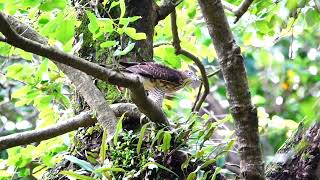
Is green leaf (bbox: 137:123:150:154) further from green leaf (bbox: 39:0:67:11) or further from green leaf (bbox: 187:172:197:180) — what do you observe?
green leaf (bbox: 39:0:67:11)

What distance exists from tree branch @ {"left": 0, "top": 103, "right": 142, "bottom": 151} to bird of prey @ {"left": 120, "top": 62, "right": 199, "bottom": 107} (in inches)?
4.5

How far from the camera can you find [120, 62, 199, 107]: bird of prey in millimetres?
1853

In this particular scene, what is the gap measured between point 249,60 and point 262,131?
1235 millimetres

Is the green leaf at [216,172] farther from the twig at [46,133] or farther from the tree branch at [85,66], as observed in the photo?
the twig at [46,133]

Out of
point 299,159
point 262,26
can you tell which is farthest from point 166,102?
point 299,159

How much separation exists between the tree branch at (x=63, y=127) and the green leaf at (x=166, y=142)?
8.6 inches

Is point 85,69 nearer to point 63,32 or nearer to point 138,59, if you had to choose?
point 63,32

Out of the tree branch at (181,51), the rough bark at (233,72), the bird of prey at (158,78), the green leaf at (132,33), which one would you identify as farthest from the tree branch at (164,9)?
the rough bark at (233,72)

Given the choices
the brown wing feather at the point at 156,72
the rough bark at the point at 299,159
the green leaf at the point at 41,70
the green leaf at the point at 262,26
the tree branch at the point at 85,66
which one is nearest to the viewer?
the tree branch at the point at 85,66

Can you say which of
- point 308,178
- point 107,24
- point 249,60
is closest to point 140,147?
point 107,24

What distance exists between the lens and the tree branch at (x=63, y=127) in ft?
5.64

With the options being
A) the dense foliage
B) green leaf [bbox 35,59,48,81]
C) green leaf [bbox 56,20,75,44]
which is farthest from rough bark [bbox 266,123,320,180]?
green leaf [bbox 35,59,48,81]

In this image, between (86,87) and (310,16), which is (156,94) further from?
(310,16)

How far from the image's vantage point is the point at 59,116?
2346 mm
